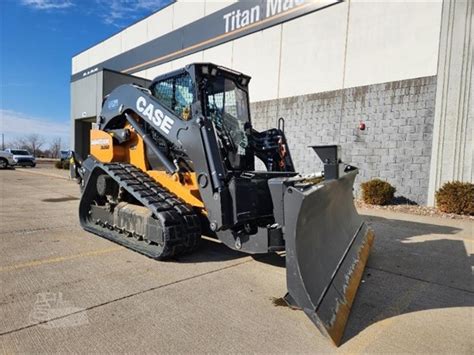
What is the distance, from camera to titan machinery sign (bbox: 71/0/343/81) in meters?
13.1

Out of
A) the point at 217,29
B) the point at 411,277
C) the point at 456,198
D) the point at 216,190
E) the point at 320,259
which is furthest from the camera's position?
the point at 217,29

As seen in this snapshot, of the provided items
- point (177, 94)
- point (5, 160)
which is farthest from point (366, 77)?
point (5, 160)

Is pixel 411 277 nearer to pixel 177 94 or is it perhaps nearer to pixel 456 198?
pixel 177 94

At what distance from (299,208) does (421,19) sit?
9.65 metres

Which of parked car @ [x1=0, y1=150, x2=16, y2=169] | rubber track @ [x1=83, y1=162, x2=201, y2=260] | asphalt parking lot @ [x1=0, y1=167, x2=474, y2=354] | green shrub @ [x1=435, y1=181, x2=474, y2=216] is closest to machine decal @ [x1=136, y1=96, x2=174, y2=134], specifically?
rubber track @ [x1=83, y1=162, x2=201, y2=260]

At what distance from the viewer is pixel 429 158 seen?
9586 mm

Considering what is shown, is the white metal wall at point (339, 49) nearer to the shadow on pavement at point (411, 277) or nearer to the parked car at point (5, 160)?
the shadow on pavement at point (411, 277)

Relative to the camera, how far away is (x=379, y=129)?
10492mm

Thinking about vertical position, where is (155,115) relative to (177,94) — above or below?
below

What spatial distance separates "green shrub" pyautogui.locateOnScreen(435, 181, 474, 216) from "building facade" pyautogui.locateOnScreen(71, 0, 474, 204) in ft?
1.92

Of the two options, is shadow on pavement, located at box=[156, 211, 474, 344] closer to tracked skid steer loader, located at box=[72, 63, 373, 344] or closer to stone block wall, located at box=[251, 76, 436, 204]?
tracked skid steer loader, located at box=[72, 63, 373, 344]

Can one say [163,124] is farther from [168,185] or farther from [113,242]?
[113,242]

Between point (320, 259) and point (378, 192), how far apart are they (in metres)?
7.67

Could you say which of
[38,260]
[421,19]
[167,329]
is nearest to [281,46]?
[421,19]
